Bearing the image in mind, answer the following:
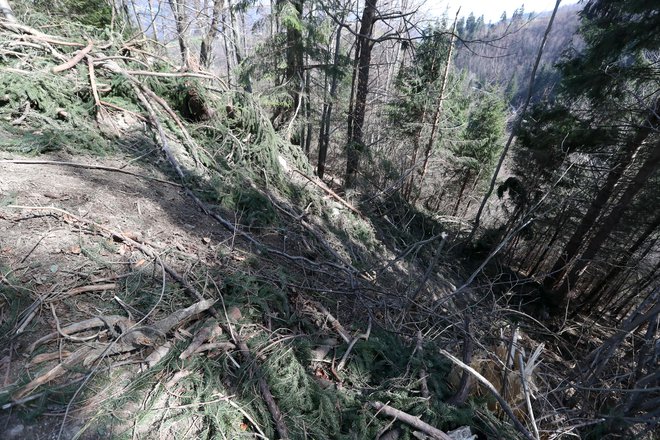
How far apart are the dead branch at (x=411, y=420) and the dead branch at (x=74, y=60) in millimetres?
5662

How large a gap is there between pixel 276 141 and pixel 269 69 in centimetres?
379

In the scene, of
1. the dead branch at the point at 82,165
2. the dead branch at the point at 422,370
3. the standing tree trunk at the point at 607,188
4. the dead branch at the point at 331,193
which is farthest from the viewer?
the standing tree trunk at the point at 607,188

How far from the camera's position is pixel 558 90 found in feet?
26.0

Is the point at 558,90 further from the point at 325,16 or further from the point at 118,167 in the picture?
the point at 118,167

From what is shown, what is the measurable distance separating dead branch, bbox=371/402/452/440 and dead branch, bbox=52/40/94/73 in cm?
566

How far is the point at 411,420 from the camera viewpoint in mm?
1980

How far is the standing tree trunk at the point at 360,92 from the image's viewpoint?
26.7 feet

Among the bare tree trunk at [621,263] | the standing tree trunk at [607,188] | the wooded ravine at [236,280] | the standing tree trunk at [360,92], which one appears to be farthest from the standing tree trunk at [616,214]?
the standing tree trunk at [360,92]

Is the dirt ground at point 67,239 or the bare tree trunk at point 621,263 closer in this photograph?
the dirt ground at point 67,239

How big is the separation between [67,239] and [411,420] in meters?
3.05

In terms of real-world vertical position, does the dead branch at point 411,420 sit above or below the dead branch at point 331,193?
above

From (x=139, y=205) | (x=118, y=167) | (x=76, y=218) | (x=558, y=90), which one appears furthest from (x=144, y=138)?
(x=558, y=90)

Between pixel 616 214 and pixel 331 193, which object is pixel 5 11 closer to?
pixel 331 193

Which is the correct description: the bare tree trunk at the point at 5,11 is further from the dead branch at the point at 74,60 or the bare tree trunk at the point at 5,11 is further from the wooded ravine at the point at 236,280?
the dead branch at the point at 74,60
